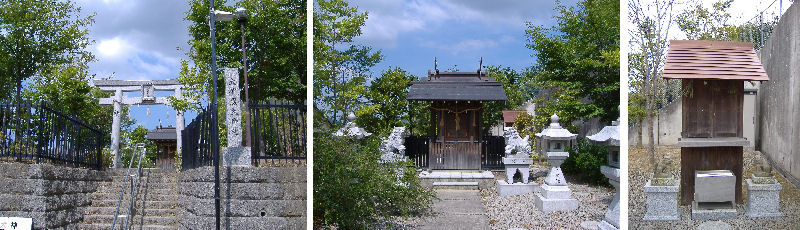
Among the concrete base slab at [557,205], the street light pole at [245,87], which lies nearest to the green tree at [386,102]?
the street light pole at [245,87]

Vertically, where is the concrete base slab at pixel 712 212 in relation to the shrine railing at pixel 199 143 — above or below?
below

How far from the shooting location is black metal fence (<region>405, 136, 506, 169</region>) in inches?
248

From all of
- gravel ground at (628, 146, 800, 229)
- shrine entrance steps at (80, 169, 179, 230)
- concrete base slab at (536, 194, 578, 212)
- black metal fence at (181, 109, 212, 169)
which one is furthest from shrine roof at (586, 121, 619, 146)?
shrine entrance steps at (80, 169, 179, 230)

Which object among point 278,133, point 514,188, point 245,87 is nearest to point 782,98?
point 514,188

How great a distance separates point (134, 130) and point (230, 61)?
3577 millimetres

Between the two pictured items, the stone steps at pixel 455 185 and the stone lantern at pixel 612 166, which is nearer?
the stone lantern at pixel 612 166

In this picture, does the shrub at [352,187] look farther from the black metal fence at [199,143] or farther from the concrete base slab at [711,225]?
the concrete base slab at [711,225]

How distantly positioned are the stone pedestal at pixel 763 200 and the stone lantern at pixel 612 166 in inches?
38.9

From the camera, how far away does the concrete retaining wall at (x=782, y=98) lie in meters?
4.06

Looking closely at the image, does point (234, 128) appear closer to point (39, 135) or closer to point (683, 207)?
point (39, 135)

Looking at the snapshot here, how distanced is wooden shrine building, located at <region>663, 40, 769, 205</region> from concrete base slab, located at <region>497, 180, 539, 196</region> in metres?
2.06

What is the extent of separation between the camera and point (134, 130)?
327 inches

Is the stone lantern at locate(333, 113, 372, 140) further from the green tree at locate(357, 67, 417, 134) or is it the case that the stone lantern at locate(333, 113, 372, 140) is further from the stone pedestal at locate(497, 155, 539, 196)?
the stone pedestal at locate(497, 155, 539, 196)

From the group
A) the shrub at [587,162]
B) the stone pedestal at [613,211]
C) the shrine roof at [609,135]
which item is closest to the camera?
the stone pedestal at [613,211]
